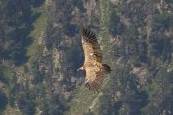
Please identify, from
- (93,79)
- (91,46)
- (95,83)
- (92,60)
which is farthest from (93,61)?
(95,83)

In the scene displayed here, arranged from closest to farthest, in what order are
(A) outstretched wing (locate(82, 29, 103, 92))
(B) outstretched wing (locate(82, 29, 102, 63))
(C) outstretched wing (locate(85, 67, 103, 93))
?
(C) outstretched wing (locate(85, 67, 103, 93)) → (A) outstretched wing (locate(82, 29, 103, 92)) → (B) outstretched wing (locate(82, 29, 102, 63))

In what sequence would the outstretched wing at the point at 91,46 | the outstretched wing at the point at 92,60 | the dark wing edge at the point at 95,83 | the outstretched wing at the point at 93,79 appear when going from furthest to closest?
the outstretched wing at the point at 91,46 → the outstretched wing at the point at 92,60 → the outstretched wing at the point at 93,79 → the dark wing edge at the point at 95,83

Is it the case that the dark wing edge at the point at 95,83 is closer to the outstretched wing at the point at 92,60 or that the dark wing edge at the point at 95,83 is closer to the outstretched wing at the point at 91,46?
the outstretched wing at the point at 92,60

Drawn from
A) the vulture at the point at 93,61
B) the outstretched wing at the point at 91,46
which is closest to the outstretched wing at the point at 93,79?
the vulture at the point at 93,61

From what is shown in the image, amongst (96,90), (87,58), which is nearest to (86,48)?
(87,58)

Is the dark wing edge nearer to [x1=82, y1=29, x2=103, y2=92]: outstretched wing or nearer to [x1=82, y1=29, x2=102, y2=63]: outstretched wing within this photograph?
[x1=82, y1=29, x2=103, y2=92]: outstretched wing

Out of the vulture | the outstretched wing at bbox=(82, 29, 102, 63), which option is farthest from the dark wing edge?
the outstretched wing at bbox=(82, 29, 102, 63)

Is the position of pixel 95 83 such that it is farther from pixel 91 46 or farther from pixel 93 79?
pixel 91 46
